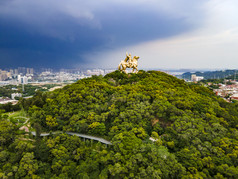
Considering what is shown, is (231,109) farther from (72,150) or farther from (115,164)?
(72,150)

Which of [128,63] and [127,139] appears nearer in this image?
[127,139]

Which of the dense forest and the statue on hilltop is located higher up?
the statue on hilltop

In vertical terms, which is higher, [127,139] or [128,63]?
[128,63]

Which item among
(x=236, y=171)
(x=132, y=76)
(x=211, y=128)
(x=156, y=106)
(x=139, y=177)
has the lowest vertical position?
(x=139, y=177)

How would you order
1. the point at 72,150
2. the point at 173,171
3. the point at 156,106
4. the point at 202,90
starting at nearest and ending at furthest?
the point at 173,171, the point at 72,150, the point at 156,106, the point at 202,90

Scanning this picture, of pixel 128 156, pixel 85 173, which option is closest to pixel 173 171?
pixel 128 156

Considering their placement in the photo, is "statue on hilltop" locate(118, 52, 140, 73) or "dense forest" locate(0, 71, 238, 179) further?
"statue on hilltop" locate(118, 52, 140, 73)

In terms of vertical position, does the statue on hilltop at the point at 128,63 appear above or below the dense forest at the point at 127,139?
above

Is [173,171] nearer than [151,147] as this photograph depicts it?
Yes
